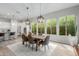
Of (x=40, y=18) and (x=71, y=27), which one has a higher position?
(x=40, y=18)

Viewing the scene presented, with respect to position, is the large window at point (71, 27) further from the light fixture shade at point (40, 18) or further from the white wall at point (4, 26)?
the white wall at point (4, 26)

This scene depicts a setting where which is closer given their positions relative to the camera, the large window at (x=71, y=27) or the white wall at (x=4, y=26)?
the white wall at (x=4, y=26)

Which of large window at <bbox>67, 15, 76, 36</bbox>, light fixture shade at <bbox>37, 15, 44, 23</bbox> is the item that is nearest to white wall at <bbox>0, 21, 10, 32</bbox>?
light fixture shade at <bbox>37, 15, 44, 23</bbox>

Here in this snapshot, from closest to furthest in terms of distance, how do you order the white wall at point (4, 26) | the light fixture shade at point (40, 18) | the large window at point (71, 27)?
the white wall at point (4, 26)
the large window at point (71, 27)
the light fixture shade at point (40, 18)

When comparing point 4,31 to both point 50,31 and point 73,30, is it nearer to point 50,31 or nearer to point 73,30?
point 50,31

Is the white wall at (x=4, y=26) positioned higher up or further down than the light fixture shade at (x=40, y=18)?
further down

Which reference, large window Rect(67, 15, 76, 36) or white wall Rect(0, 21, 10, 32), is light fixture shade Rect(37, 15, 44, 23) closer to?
large window Rect(67, 15, 76, 36)

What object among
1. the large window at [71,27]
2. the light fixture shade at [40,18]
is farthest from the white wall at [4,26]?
the large window at [71,27]

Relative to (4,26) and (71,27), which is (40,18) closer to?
(71,27)

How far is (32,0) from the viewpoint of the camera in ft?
6.29

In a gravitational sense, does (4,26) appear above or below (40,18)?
below

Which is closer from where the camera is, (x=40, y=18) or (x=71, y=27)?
(x=71, y=27)

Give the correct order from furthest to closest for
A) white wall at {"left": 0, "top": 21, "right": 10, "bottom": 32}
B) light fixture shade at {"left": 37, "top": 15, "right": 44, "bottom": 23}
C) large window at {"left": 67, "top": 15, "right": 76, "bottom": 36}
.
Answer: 1. light fixture shade at {"left": 37, "top": 15, "right": 44, "bottom": 23}
2. large window at {"left": 67, "top": 15, "right": 76, "bottom": 36}
3. white wall at {"left": 0, "top": 21, "right": 10, "bottom": 32}

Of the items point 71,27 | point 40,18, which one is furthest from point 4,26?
point 71,27
